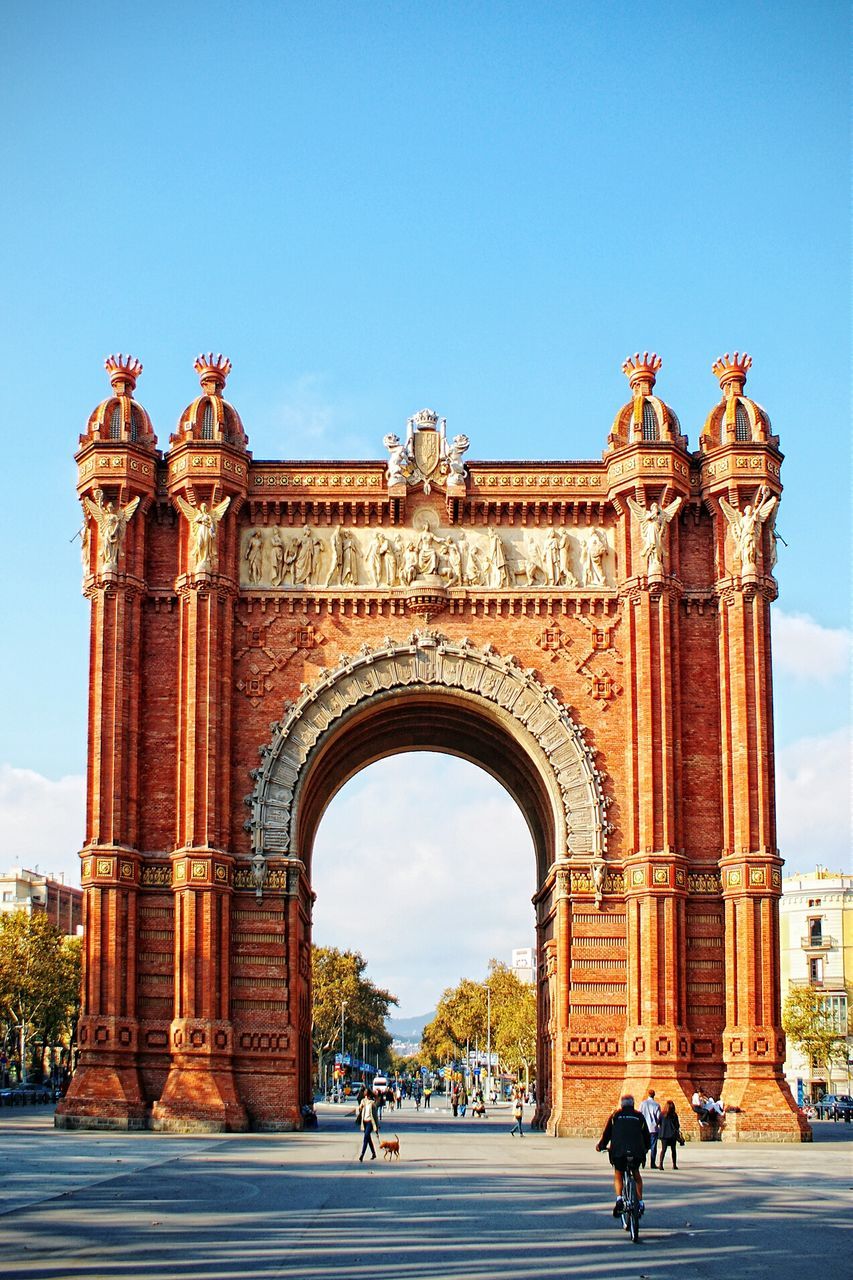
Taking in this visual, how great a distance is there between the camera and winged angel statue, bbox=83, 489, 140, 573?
43125mm

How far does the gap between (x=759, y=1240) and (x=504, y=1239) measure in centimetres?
298

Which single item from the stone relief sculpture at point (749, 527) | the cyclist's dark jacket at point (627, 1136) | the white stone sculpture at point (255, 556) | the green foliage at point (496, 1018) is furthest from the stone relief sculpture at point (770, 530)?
the green foliage at point (496, 1018)

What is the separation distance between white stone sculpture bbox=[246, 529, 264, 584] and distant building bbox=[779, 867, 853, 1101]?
221ft

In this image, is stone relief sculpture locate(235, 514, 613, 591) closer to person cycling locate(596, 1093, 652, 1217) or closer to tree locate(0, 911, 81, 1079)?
person cycling locate(596, 1093, 652, 1217)

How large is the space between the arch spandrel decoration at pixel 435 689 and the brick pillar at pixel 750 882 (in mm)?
3402

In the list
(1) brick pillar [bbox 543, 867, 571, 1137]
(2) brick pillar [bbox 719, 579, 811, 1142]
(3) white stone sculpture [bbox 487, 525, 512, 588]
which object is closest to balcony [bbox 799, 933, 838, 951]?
(2) brick pillar [bbox 719, 579, 811, 1142]

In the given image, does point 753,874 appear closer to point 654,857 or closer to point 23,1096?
point 654,857

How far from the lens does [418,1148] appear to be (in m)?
37.9

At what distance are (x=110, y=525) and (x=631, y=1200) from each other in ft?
90.0

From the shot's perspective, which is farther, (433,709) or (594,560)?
(433,709)

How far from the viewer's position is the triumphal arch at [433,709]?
41.1m

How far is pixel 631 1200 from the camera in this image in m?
19.5

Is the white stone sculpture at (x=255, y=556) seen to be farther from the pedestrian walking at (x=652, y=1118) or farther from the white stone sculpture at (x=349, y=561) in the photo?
the pedestrian walking at (x=652, y=1118)

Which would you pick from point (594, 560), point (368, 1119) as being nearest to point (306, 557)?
point (594, 560)
